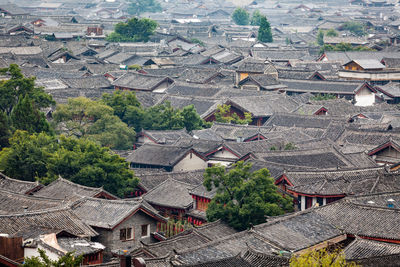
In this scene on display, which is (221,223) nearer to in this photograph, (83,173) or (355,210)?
(355,210)

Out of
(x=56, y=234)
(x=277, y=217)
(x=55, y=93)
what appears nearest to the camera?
(x=56, y=234)

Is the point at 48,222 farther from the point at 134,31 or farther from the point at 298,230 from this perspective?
the point at 134,31

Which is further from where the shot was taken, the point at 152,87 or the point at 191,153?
the point at 152,87

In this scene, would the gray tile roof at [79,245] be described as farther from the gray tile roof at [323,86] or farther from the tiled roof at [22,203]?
the gray tile roof at [323,86]

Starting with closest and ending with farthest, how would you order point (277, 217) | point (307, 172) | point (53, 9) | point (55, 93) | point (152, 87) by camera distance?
point (277, 217), point (307, 172), point (55, 93), point (152, 87), point (53, 9)

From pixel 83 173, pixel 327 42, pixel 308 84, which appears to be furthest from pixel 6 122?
pixel 327 42

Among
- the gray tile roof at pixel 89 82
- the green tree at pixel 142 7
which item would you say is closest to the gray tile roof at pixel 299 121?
the gray tile roof at pixel 89 82

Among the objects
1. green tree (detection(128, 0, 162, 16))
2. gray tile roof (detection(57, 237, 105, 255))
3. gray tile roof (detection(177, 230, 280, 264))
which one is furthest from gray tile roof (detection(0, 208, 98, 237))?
green tree (detection(128, 0, 162, 16))
